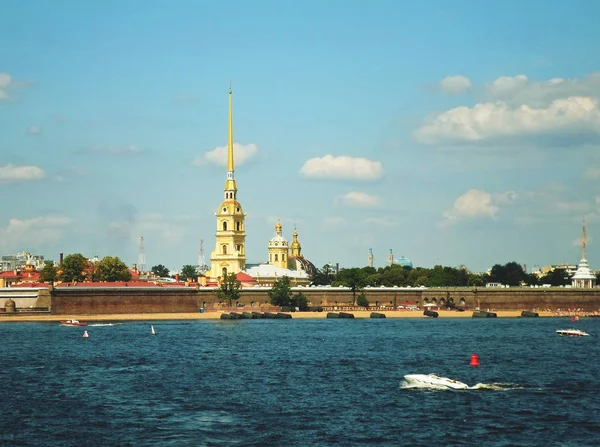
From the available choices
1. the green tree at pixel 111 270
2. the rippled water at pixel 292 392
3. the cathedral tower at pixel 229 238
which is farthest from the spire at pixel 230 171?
the rippled water at pixel 292 392

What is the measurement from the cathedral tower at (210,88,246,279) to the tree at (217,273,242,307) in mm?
22267

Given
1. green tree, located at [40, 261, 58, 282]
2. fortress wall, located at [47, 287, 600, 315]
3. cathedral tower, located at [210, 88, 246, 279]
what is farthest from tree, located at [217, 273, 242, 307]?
green tree, located at [40, 261, 58, 282]

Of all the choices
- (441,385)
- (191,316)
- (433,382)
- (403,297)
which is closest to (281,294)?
(191,316)

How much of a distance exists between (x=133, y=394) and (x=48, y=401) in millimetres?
4799

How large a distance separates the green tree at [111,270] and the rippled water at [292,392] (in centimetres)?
7124

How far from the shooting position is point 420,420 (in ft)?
160

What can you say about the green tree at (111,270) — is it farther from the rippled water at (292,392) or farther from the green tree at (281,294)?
the rippled water at (292,392)

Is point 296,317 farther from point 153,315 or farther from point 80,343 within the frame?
point 80,343

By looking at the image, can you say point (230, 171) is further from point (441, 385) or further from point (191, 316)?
point (441, 385)

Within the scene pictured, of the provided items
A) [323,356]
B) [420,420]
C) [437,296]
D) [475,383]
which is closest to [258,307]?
[437,296]

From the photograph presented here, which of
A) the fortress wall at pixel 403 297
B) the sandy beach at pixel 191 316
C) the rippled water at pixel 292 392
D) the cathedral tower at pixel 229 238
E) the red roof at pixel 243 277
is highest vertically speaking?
the cathedral tower at pixel 229 238

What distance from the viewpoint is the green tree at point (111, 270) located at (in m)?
178

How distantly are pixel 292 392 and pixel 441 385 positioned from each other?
27.3 ft

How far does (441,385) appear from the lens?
5934 cm
